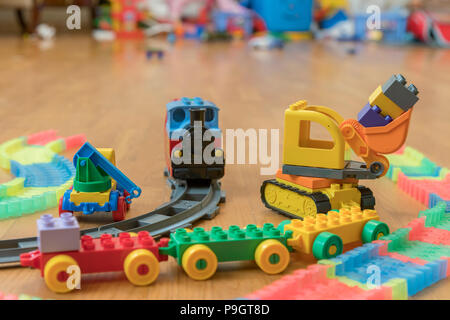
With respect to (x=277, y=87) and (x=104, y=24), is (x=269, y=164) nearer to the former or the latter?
(x=277, y=87)

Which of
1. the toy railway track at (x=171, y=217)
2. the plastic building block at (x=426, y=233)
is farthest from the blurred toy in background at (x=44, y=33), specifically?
the plastic building block at (x=426, y=233)

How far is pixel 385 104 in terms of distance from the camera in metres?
1.22

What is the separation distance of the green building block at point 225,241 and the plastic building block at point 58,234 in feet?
0.47

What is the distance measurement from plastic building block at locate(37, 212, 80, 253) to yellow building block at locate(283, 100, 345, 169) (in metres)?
0.52

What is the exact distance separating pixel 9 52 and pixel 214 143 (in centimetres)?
329

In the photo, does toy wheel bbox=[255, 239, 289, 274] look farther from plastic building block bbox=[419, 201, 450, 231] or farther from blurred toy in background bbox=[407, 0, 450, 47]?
blurred toy in background bbox=[407, 0, 450, 47]

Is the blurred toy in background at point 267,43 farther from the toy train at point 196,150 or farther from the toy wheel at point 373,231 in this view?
the toy wheel at point 373,231

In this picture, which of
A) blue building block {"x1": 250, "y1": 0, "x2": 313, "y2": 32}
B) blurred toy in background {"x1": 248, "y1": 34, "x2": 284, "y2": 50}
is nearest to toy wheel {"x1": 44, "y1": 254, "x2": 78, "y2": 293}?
blurred toy in background {"x1": 248, "y1": 34, "x2": 284, "y2": 50}

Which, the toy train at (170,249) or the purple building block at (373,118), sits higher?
the purple building block at (373,118)

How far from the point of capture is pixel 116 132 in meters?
2.01

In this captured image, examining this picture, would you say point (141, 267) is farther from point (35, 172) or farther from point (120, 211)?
point (35, 172)

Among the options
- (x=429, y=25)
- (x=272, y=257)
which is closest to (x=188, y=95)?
(x=272, y=257)

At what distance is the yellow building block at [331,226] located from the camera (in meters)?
1.03
